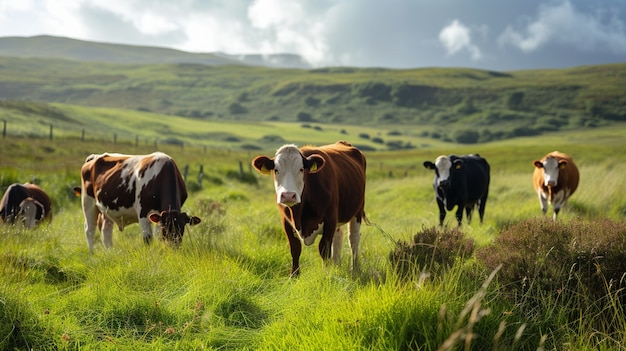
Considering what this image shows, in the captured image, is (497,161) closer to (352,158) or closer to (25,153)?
(25,153)

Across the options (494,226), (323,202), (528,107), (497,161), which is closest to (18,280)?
(323,202)

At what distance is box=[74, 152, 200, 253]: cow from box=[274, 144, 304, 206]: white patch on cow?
6.27 feet

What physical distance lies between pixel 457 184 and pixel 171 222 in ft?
26.1

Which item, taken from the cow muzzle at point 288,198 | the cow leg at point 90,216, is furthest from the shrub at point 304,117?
the cow muzzle at point 288,198

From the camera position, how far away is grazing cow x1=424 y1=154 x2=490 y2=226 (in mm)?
14055

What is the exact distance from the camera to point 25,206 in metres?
12.7

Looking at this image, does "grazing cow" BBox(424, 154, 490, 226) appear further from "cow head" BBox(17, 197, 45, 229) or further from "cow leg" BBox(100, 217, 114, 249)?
"cow head" BBox(17, 197, 45, 229)

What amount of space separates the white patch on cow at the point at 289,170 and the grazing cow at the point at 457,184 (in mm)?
6804

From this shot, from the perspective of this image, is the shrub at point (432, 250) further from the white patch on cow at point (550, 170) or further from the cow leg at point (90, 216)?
the white patch on cow at point (550, 170)

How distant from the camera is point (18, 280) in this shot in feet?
22.4

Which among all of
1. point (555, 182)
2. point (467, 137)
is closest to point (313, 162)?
point (555, 182)

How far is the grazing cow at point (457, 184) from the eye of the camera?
14055 mm

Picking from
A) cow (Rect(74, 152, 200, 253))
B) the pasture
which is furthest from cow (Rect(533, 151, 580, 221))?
cow (Rect(74, 152, 200, 253))

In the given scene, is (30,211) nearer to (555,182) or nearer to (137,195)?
(137,195)
